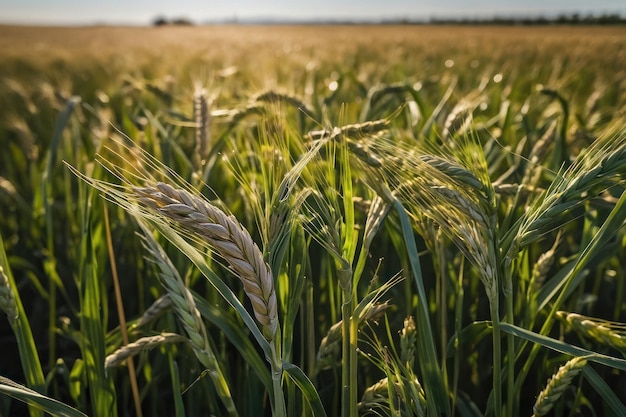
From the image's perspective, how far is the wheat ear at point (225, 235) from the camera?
66 cm

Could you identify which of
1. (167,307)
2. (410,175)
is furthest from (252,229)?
(410,175)

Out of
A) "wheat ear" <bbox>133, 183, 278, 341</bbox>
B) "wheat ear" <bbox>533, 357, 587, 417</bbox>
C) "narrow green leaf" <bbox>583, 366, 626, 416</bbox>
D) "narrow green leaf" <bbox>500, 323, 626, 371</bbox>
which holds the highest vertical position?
"wheat ear" <bbox>133, 183, 278, 341</bbox>

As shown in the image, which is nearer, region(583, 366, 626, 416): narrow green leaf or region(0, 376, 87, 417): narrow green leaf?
region(0, 376, 87, 417): narrow green leaf

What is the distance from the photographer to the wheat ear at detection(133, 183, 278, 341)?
0.66 meters

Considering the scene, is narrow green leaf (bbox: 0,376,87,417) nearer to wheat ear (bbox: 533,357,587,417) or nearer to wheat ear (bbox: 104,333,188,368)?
wheat ear (bbox: 104,333,188,368)

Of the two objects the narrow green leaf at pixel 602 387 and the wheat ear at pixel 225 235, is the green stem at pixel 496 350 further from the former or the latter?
the wheat ear at pixel 225 235

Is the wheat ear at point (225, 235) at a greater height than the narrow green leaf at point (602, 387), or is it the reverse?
the wheat ear at point (225, 235)

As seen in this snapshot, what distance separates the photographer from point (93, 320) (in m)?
1.09

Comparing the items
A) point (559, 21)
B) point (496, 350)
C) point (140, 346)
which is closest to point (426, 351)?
point (496, 350)

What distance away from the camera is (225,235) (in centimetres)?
66

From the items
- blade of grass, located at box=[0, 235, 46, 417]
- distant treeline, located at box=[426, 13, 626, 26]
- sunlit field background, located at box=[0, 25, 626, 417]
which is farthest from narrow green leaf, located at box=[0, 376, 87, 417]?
distant treeline, located at box=[426, 13, 626, 26]

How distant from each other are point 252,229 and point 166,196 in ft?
2.45

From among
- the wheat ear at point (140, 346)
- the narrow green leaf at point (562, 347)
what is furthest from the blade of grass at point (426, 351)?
the wheat ear at point (140, 346)

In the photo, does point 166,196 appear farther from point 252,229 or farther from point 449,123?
point 449,123
